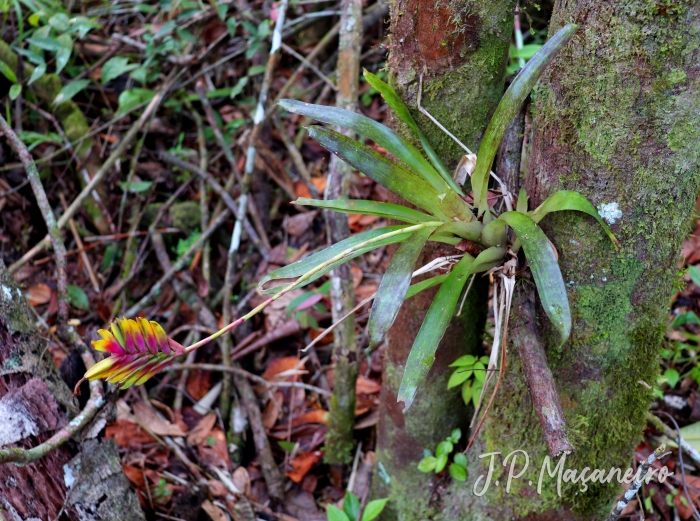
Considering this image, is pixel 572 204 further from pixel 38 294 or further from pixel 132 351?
pixel 38 294

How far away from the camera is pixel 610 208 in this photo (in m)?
1.00

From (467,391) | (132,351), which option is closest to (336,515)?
(467,391)

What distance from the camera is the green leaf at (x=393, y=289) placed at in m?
0.94

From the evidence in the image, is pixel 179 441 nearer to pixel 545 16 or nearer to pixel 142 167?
pixel 142 167

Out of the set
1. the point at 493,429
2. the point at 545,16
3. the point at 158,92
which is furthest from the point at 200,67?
the point at 493,429

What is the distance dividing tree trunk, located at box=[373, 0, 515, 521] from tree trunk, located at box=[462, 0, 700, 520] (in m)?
0.15

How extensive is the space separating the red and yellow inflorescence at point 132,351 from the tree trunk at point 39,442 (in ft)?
1.77

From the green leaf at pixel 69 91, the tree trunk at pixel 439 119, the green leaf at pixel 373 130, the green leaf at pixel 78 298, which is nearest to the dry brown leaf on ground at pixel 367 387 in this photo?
the tree trunk at pixel 439 119

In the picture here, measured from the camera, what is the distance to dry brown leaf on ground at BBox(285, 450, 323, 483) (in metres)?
1.86

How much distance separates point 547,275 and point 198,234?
1810 mm

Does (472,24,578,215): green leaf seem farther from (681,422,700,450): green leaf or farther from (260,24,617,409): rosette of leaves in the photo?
(681,422,700,450): green leaf

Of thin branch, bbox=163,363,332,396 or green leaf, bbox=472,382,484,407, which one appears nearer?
green leaf, bbox=472,382,484,407

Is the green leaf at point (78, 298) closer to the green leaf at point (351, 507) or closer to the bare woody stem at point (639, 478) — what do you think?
the green leaf at point (351, 507)

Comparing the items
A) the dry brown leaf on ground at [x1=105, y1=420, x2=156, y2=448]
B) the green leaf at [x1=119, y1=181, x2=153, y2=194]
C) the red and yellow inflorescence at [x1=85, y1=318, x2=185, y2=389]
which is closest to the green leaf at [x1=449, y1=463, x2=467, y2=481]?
the red and yellow inflorescence at [x1=85, y1=318, x2=185, y2=389]
